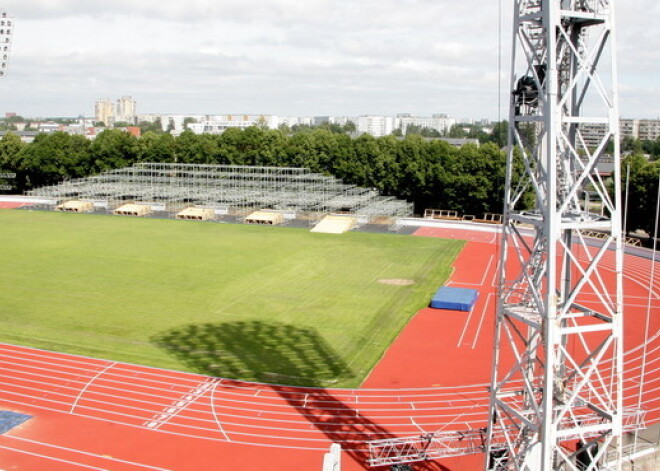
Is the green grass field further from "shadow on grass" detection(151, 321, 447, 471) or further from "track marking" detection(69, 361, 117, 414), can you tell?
"track marking" detection(69, 361, 117, 414)

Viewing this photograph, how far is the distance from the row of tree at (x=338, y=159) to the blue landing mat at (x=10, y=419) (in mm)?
48538

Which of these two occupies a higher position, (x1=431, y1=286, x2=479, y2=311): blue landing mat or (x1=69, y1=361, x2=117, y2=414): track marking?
(x1=431, y1=286, x2=479, y2=311): blue landing mat

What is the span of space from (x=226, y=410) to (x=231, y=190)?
4661 cm

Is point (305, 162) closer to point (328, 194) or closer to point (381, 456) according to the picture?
point (328, 194)

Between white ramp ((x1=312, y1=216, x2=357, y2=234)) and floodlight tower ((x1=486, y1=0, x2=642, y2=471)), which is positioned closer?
floodlight tower ((x1=486, y1=0, x2=642, y2=471))

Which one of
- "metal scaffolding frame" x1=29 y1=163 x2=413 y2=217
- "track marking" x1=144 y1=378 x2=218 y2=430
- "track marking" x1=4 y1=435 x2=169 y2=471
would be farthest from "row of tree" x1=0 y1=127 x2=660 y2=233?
"track marking" x1=4 y1=435 x2=169 y2=471

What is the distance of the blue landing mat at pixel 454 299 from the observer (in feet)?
111

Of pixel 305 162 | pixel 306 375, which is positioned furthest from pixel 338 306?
pixel 305 162

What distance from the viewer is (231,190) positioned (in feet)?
220

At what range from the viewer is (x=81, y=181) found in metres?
73.8

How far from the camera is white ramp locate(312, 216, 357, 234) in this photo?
56.5m

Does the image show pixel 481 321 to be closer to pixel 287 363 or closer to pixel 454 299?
pixel 454 299

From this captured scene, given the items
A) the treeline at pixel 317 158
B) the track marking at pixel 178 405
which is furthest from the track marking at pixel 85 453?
the treeline at pixel 317 158

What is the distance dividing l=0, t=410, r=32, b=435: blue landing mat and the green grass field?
5278 mm
